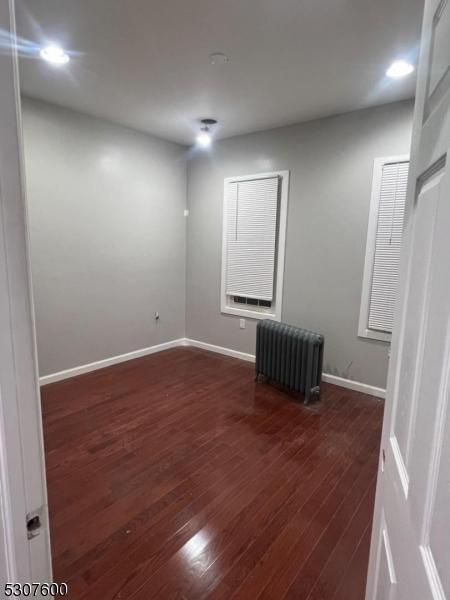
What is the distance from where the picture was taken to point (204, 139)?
14.1ft

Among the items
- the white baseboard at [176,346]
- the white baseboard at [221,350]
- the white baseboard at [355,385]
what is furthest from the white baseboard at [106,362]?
the white baseboard at [355,385]

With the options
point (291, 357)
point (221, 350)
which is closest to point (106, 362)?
point (221, 350)

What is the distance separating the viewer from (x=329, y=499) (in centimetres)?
206

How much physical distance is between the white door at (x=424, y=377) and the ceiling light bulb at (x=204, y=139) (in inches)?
141

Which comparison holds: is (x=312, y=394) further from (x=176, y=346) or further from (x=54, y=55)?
(x=54, y=55)

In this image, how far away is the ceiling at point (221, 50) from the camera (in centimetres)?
192

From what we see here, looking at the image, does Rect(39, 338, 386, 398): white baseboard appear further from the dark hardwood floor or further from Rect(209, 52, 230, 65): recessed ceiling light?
Rect(209, 52, 230, 65): recessed ceiling light

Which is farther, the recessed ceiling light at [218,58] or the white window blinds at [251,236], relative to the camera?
the white window blinds at [251,236]

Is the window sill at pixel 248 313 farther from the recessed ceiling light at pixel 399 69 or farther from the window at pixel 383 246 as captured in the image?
the recessed ceiling light at pixel 399 69

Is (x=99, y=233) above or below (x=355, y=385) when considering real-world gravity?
above

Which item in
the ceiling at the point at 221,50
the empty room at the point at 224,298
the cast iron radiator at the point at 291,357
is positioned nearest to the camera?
the empty room at the point at 224,298

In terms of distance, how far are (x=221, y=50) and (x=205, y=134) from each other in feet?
6.05

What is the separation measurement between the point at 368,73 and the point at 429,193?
251 cm

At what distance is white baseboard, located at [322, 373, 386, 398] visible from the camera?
343cm
